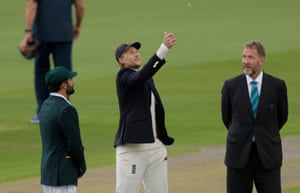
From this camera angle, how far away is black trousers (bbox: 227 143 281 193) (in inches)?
439

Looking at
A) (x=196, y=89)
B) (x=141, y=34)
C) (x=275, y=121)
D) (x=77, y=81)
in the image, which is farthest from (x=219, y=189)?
(x=141, y=34)

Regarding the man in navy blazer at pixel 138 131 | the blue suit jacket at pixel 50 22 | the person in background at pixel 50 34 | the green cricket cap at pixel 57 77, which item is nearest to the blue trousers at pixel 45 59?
the person in background at pixel 50 34

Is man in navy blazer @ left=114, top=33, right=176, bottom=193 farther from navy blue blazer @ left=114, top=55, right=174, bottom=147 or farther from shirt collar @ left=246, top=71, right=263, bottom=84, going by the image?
shirt collar @ left=246, top=71, right=263, bottom=84

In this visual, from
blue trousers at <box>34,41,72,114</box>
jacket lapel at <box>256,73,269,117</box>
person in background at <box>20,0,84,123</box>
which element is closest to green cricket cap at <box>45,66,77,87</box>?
jacket lapel at <box>256,73,269,117</box>

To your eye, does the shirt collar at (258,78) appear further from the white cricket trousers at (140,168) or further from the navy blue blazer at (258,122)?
the white cricket trousers at (140,168)

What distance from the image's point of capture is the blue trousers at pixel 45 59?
19.3 metres

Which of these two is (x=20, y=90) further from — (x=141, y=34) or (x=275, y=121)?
(x=275, y=121)

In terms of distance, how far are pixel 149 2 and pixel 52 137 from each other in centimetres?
2828

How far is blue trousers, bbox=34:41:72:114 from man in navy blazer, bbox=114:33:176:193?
24.5 ft

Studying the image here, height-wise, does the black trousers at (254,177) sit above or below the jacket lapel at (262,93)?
below

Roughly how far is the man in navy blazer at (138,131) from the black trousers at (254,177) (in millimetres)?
935

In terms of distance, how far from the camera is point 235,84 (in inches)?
440

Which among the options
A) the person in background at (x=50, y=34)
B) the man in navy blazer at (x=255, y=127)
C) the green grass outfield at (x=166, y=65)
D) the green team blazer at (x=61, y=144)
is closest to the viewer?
the green team blazer at (x=61, y=144)

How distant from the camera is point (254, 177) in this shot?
444 inches
